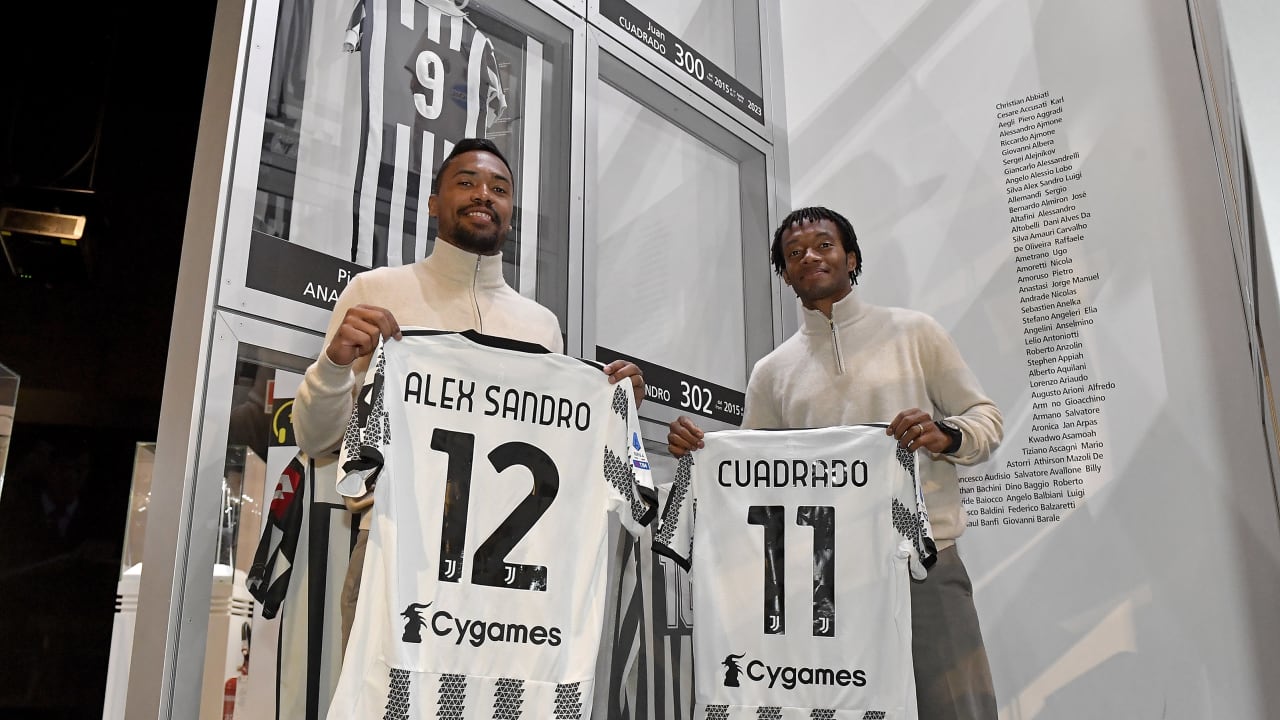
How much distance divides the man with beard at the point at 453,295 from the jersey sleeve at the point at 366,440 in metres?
0.13

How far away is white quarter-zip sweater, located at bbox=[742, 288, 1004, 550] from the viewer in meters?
2.41

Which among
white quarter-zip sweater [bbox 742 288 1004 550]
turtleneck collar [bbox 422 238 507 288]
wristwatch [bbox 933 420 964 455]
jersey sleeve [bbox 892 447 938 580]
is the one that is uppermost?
turtleneck collar [bbox 422 238 507 288]

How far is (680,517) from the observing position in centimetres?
238

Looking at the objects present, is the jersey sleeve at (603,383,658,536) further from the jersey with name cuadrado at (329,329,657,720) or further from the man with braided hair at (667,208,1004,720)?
the man with braided hair at (667,208,1004,720)

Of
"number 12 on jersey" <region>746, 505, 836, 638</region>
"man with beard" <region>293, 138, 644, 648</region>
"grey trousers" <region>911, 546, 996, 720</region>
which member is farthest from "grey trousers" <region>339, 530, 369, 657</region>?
"grey trousers" <region>911, 546, 996, 720</region>

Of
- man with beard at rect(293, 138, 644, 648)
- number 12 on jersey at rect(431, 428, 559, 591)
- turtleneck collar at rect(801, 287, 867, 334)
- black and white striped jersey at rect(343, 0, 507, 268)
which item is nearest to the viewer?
number 12 on jersey at rect(431, 428, 559, 591)

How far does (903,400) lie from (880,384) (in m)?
0.08

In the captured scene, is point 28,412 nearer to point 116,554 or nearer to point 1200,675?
point 116,554

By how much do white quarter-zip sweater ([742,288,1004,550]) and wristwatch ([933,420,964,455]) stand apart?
42 millimetres

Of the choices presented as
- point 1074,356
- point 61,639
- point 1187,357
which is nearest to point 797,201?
point 1074,356

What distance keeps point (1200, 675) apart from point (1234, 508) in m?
0.54

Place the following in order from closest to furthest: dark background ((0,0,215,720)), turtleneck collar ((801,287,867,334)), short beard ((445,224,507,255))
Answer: short beard ((445,224,507,255)), turtleneck collar ((801,287,867,334)), dark background ((0,0,215,720))

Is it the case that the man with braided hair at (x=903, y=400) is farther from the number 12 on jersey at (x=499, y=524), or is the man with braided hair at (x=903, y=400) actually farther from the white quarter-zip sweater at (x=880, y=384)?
the number 12 on jersey at (x=499, y=524)

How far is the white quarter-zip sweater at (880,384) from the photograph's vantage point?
241 centimetres
